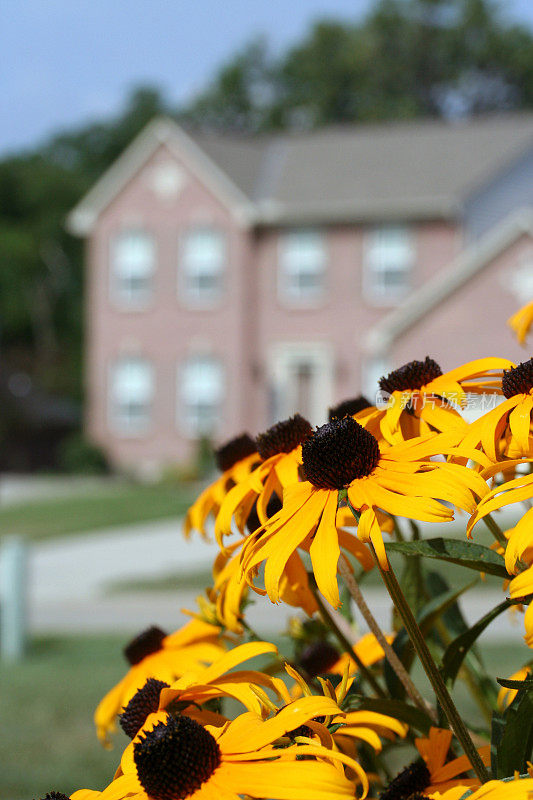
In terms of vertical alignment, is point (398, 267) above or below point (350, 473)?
above

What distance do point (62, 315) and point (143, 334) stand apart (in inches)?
937

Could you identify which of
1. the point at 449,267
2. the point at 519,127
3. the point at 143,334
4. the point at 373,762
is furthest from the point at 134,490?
the point at 373,762

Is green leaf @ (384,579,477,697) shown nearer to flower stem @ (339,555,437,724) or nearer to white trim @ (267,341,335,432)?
flower stem @ (339,555,437,724)

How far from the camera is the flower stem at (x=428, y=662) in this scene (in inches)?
43.2

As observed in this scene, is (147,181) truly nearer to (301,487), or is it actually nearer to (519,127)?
(519,127)

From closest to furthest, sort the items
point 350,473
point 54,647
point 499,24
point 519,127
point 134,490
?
point 350,473 → point 54,647 → point 134,490 → point 519,127 → point 499,24

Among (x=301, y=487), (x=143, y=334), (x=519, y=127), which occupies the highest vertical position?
(x=519, y=127)

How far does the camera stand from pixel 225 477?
1.65m

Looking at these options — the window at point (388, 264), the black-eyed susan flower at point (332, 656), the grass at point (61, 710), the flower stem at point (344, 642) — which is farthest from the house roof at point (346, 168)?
the flower stem at point (344, 642)

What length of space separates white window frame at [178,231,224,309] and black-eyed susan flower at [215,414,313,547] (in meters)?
27.9

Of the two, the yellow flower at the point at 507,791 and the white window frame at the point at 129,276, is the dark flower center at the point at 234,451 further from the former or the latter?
the white window frame at the point at 129,276

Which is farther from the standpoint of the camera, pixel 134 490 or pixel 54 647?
pixel 134 490

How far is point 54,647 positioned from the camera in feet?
34.1

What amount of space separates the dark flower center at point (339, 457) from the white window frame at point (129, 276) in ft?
95.8
